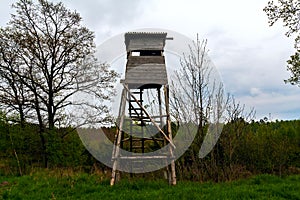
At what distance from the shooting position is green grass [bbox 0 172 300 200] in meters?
6.52

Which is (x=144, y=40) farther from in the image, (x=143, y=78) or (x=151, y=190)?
(x=151, y=190)

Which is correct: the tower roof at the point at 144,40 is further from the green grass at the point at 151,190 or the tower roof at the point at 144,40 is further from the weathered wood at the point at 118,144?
the green grass at the point at 151,190

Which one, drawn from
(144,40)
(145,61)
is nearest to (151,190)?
(145,61)

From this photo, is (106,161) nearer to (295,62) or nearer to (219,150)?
(219,150)

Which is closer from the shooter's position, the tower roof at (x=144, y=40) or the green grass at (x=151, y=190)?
the green grass at (x=151, y=190)

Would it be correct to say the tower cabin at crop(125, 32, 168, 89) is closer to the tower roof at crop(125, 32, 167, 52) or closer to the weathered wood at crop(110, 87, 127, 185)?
the tower roof at crop(125, 32, 167, 52)

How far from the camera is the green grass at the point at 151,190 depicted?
21.4 ft

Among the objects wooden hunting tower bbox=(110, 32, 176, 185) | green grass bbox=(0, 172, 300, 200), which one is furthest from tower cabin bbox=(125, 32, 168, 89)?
green grass bbox=(0, 172, 300, 200)

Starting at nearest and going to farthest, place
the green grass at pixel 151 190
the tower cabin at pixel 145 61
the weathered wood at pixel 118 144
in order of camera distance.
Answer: the green grass at pixel 151 190, the weathered wood at pixel 118 144, the tower cabin at pixel 145 61

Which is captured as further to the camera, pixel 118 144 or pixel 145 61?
pixel 145 61

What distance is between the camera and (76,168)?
13102mm

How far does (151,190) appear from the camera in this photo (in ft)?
23.9

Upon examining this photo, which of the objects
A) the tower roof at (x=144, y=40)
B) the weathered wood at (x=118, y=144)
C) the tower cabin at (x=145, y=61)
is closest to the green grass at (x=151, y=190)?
the weathered wood at (x=118, y=144)

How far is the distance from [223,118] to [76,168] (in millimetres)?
7059
